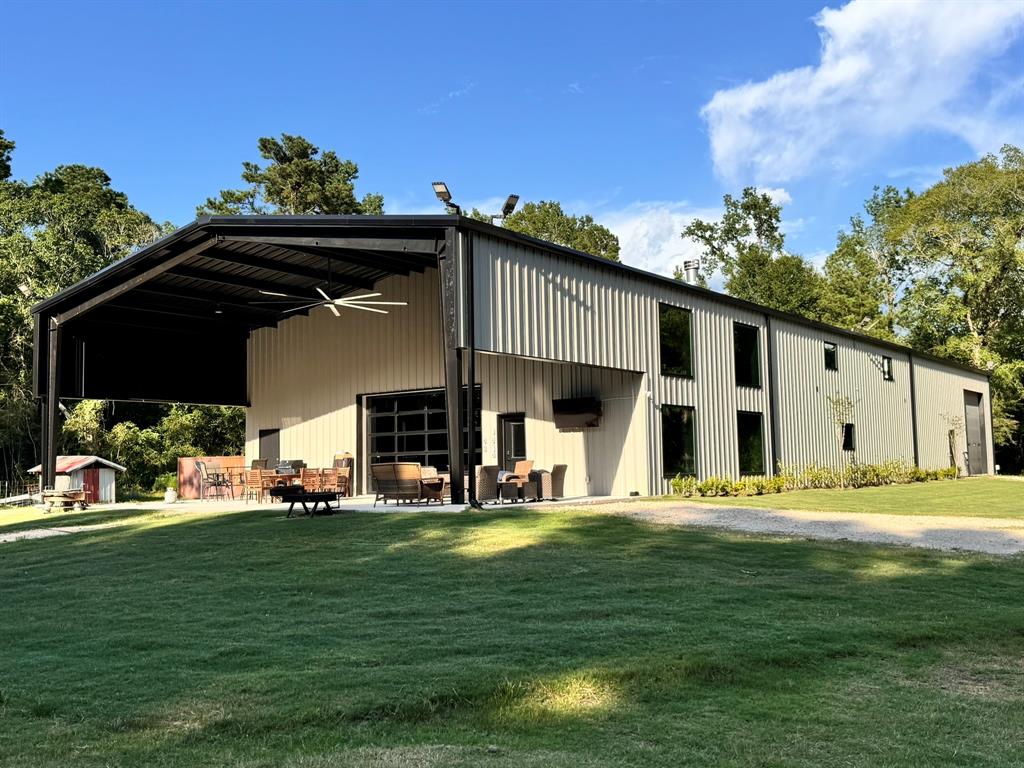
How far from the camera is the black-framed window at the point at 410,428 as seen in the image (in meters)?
19.4

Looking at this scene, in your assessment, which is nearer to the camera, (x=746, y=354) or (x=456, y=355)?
(x=456, y=355)

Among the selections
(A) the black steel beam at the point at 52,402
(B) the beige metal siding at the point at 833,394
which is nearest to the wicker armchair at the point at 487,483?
(B) the beige metal siding at the point at 833,394

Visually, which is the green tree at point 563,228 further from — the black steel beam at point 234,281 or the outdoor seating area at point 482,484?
the outdoor seating area at point 482,484

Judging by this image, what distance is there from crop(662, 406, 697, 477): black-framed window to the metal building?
43 millimetres

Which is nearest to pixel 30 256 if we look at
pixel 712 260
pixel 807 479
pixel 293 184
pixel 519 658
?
pixel 293 184

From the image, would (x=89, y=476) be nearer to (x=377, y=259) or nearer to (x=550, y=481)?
→ (x=377, y=259)

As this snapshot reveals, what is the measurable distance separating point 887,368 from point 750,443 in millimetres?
9016

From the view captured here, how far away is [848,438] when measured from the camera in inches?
942

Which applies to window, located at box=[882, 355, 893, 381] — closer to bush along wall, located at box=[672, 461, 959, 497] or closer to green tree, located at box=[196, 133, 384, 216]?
bush along wall, located at box=[672, 461, 959, 497]

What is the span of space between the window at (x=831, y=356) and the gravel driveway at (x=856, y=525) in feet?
36.4

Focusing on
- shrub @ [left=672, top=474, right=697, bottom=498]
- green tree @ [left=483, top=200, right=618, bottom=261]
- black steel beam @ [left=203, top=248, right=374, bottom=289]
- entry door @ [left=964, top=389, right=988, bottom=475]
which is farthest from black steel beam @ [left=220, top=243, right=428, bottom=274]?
green tree @ [left=483, top=200, right=618, bottom=261]

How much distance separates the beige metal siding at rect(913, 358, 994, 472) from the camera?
92.6ft

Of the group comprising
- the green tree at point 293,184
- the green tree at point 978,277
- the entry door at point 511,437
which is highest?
the green tree at point 293,184

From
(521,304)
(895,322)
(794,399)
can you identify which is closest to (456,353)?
(521,304)
